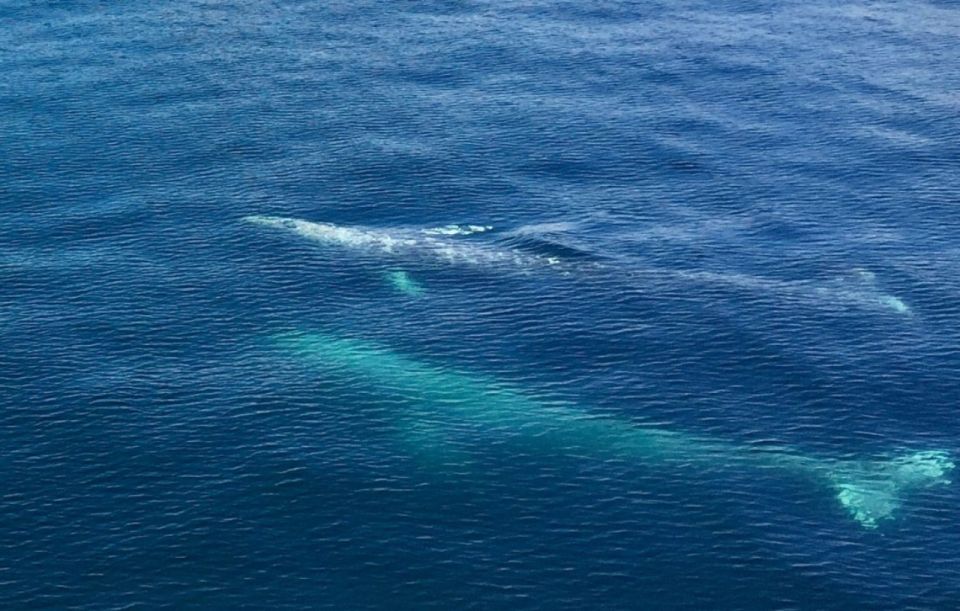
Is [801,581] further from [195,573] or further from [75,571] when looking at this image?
[75,571]

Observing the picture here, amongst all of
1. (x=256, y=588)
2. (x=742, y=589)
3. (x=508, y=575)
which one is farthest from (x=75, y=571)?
(x=742, y=589)

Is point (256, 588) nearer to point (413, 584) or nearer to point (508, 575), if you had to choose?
point (413, 584)

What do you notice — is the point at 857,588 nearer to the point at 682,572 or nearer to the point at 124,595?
the point at 682,572

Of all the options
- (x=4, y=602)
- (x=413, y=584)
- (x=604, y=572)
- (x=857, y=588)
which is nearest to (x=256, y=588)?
(x=413, y=584)

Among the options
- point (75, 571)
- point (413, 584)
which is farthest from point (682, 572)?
Result: point (75, 571)

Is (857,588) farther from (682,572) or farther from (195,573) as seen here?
(195,573)
